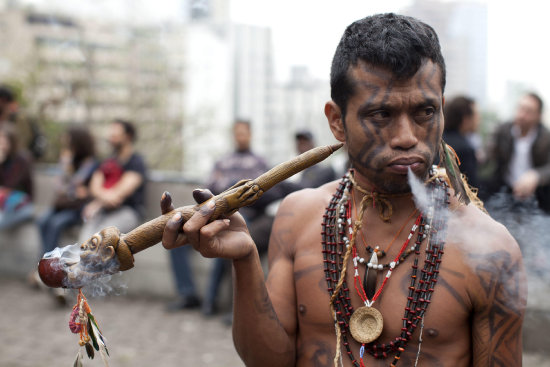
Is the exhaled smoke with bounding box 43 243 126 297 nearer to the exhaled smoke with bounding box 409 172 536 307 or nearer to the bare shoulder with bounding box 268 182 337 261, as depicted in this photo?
the bare shoulder with bounding box 268 182 337 261

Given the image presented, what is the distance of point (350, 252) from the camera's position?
6.51 ft

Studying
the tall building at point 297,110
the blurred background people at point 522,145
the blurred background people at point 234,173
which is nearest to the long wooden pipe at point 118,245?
the blurred background people at point 522,145

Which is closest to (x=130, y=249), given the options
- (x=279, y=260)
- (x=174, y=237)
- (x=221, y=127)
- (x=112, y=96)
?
(x=174, y=237)

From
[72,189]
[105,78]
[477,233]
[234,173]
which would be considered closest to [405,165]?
[477,233]

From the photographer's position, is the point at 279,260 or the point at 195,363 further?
the point at 195,363

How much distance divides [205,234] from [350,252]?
54cm

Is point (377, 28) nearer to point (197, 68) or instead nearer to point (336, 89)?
point (336, 89)

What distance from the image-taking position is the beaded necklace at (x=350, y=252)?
182 cm

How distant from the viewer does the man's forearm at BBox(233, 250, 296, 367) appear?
6.13ft

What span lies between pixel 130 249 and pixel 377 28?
98 centimetres

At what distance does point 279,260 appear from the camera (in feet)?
6.97

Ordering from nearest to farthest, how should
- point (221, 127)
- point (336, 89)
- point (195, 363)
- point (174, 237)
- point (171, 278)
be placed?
point (174, 237)
point (336, 89)
point (195, 363)
point (171, 278)
point (221, 127)

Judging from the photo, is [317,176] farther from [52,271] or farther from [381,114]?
[52,271]

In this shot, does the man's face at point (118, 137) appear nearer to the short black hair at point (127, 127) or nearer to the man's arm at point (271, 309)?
the short black hair at point (127, 127)
